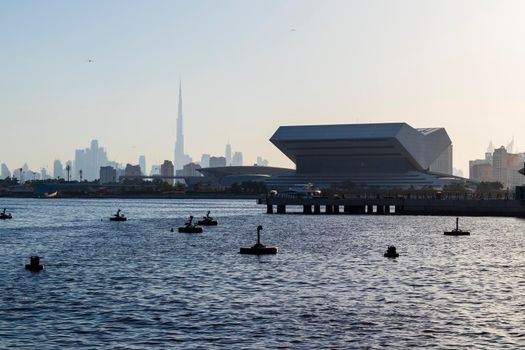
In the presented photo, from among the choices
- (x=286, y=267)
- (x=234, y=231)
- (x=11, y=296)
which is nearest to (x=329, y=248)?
(x=286, y=267)

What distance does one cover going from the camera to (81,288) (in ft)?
192

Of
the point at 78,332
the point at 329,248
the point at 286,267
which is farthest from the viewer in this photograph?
the point at 329,248

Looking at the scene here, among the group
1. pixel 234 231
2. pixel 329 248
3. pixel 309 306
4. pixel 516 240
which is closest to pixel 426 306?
pixel 309 306

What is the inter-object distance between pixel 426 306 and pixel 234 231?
82880 millimetres

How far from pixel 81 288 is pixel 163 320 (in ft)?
47.9

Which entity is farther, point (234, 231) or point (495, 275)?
point (234, 231)

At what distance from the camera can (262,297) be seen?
5416 centimetres

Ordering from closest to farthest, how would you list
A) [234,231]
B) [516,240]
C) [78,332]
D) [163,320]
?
[78,332]
[163,320]
[516,240]
[234,231]

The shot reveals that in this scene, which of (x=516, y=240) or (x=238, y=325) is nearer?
(x=238, y=325)

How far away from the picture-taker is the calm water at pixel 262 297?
41344 mm

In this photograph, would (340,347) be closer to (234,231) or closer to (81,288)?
(81,288)

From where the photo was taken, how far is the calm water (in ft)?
136

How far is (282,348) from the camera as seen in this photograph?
128 feet

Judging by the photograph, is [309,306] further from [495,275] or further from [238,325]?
[495,275]
